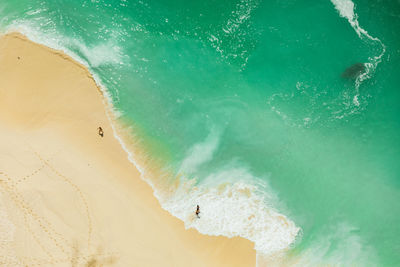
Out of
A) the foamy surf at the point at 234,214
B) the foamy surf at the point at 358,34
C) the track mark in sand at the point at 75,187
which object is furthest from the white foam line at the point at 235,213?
the foamy surf at the point at 358,34

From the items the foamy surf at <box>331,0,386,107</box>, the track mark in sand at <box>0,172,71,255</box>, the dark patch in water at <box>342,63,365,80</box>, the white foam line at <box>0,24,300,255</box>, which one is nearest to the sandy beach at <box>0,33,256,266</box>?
the track mark in sand at <box>0,172,71,255</box>

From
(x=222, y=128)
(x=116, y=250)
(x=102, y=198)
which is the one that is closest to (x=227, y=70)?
(x=222, y=128)

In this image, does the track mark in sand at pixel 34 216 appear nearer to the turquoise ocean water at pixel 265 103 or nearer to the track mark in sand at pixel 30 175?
the track mark in sand at pixel 30 175

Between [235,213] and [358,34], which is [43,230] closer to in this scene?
[235,213]

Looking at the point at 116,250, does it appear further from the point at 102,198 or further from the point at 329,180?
the point at 329,180

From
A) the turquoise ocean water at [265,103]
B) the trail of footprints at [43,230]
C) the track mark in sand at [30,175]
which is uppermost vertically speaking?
the turquoise ocean water at [265,103]

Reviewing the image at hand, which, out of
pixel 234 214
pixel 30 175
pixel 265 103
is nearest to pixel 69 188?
pixel 30 175
